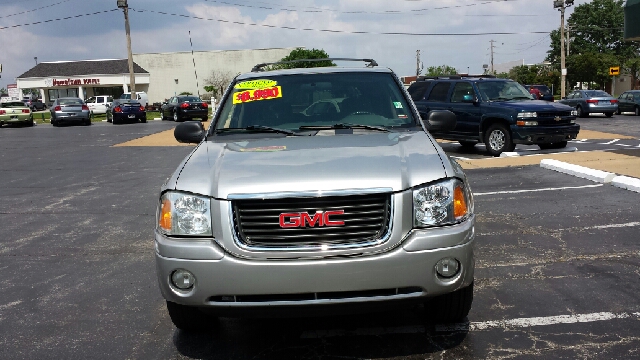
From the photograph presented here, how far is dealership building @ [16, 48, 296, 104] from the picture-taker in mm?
78938

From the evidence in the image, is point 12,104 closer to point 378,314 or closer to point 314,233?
point 378,314

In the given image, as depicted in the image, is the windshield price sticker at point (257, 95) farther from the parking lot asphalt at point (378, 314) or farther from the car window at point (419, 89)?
the car window at point (419, 89)

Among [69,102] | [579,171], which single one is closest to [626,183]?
[579,171]

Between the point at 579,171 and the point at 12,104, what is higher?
the point at 12,104

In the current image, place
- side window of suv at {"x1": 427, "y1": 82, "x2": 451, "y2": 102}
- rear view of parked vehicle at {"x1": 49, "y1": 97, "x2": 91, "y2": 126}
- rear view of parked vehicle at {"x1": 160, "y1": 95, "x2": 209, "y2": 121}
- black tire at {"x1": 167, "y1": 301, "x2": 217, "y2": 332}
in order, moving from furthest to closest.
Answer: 1. rear view of parked vehicle at {"x1": 49, "y1": 97, "x2": 91, "y2": 126}
2. rear view of parked vehicle at {"x1": 160, "y1": 95, "x2": 209, "y2": 121}
3. side window of suv at {"x1": 427, "y1": 82, "x2": 451, "y2": 102}
4. black tire at {"x1": 167, "y1": 301, "x2": 217, "y2": 332}

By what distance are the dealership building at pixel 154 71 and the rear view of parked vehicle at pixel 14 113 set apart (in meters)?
43.2

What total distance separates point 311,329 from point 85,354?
4.62 ft

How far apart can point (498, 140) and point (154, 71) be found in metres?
73.2

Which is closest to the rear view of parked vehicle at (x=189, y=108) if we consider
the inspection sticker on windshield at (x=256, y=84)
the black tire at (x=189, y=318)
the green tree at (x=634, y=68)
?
the inspection sticker on windshield at (x=256, y=84)

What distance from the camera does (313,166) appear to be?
3398mm

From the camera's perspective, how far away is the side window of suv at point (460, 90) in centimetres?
1495

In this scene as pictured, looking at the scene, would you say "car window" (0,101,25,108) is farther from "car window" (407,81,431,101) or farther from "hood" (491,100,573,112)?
"hood" (491,100,573,112)

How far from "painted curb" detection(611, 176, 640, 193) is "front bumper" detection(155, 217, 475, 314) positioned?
5885mm

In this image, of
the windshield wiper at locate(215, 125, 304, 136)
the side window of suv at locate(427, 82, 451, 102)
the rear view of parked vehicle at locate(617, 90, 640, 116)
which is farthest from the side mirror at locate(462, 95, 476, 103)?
the rear view of parked vehicle at locate(617, 90, 640, 116)
